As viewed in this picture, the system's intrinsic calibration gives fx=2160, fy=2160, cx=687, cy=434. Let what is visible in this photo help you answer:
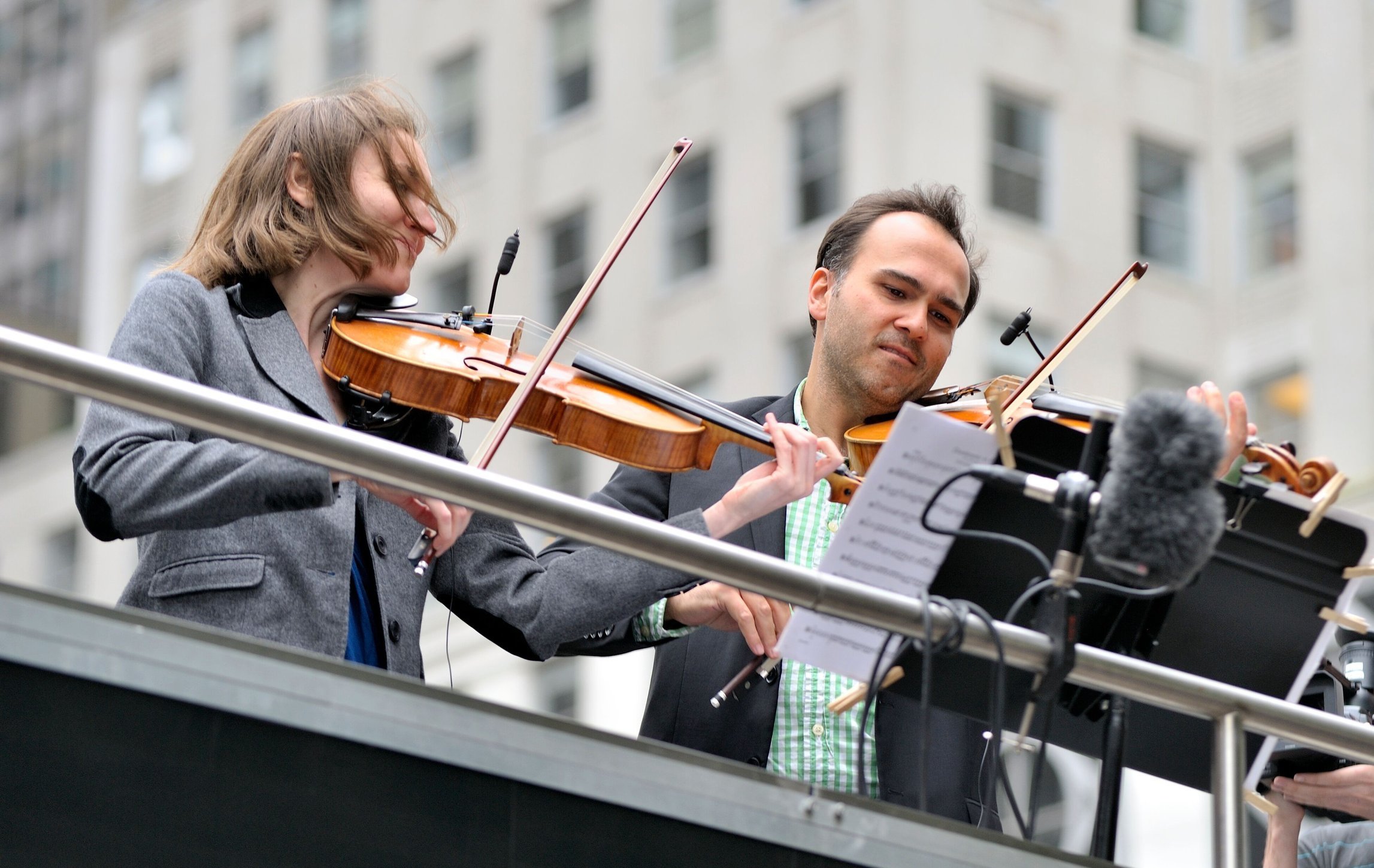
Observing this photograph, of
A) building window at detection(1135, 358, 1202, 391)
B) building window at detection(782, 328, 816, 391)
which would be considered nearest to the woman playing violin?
building window at detection(782, 328, 816, 391)

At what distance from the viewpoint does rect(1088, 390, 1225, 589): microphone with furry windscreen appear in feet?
11.2

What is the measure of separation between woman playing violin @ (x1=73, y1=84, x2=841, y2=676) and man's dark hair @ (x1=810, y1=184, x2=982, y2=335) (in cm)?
114

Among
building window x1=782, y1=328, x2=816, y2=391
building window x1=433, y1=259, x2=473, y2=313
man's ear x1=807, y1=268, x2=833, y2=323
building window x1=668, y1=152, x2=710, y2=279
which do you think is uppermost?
building window x1=668, y1=152, x2=710, y2=279

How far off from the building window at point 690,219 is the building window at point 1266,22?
208 inches

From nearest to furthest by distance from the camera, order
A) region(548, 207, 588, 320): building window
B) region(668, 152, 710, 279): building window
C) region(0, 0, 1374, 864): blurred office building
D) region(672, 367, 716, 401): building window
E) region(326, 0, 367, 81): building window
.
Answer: region(0, 0, 1374, 864): blurred office building < region(672, 367, 716, 401): building window < region(668, 152, 710, 279): building window < region(548, 207, 588, 320): building window < region(326, 0, 367, 81): building window

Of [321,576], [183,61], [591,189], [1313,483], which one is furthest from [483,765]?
[183,61]

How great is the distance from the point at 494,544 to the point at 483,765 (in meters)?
0.88

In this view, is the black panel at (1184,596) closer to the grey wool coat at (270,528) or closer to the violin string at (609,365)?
the grey wool coat at (270,528)

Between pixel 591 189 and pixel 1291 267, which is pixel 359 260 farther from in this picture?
pixel 591 189

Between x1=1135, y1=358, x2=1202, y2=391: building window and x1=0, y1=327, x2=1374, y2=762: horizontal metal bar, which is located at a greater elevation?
x1=1135, y1=358, x2=1202, y2=391: building window

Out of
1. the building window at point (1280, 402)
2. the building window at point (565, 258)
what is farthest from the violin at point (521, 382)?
the building window at point (565, 258)

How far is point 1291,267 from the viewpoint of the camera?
19.5m

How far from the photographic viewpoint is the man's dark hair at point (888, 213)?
530 cm

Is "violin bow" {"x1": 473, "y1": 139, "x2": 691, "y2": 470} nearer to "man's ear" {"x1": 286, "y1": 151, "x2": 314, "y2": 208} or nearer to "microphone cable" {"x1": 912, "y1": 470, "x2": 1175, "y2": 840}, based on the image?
"man's ear" {"x1": 286, "y1": 151, "x2": 314, "y2": 208}
